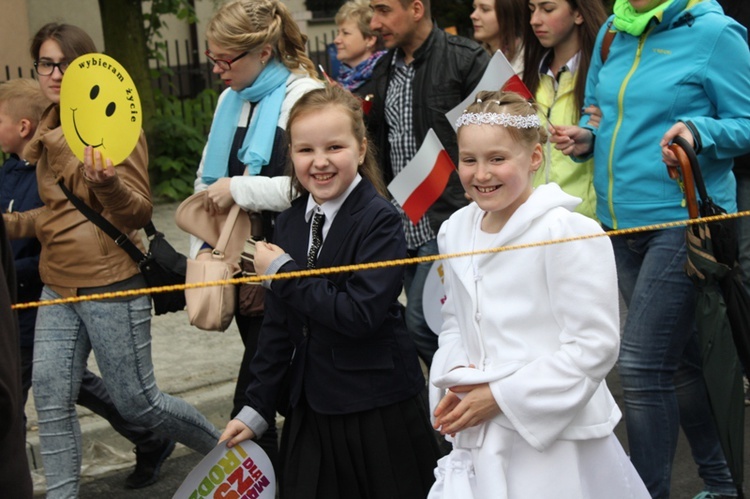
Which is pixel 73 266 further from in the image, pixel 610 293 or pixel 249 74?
pixel 610 293

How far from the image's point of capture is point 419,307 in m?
5.17

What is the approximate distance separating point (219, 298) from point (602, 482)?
177 cm

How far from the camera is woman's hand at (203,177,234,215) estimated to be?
4.36 m

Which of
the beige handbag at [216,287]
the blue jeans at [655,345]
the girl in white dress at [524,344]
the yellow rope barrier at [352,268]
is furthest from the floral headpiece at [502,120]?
the beige handbag at [216,287]

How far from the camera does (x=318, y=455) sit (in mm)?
3680

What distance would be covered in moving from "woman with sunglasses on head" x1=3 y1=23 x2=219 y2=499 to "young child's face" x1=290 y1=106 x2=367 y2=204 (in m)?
0.88

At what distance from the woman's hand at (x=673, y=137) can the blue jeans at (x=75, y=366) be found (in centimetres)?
205

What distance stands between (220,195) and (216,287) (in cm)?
37

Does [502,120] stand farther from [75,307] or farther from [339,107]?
[75,307]

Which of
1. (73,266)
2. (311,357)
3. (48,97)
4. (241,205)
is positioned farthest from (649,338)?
(48,97)

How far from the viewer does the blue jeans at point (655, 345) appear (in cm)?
393

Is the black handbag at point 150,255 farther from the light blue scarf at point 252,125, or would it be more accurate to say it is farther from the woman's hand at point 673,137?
the woman's hand at point 673,137

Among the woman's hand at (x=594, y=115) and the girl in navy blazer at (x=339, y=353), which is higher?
the woman's hand at (x=594, y=115)

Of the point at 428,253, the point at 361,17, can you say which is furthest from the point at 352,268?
the point at 361,17
